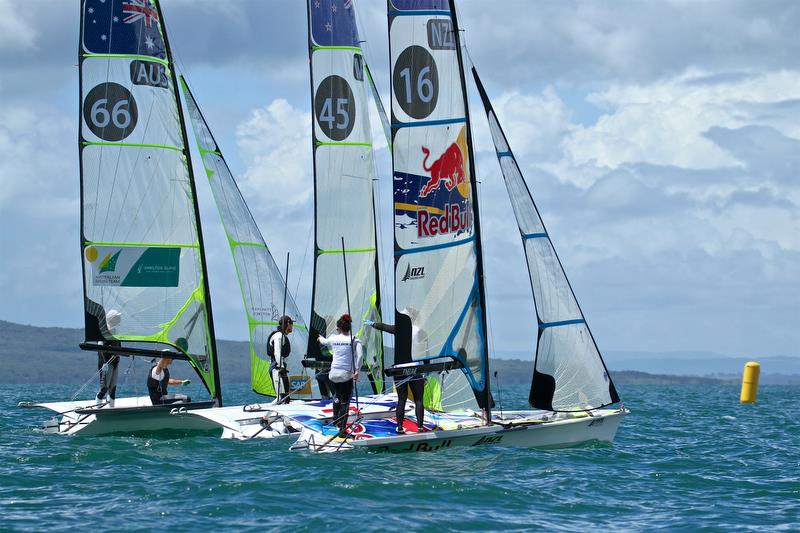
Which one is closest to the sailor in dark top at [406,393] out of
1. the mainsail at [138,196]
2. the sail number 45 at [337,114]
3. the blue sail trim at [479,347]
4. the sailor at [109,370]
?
the blue sail trim at [479,347]

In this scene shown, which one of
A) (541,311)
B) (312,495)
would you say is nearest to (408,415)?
(541,311)

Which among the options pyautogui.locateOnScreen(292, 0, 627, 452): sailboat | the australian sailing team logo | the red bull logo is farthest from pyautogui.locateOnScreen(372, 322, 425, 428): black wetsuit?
the red bull logo

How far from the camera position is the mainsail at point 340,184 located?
2967 centimetres

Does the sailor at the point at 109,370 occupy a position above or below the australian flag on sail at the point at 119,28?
below

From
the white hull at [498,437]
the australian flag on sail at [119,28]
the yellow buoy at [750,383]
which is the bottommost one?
the yellow buoy at [750,383]

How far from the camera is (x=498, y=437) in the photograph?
21.3 metres

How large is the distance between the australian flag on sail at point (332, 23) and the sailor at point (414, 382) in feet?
34.9

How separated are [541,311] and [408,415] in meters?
3.33

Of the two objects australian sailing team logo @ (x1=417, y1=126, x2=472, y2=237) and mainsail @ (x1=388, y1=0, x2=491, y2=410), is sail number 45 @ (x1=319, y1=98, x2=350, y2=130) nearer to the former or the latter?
mainsail @ (x1=388, y1=0, x2=491, y2=410)

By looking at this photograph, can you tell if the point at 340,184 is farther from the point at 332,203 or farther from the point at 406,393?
the point at 406,393

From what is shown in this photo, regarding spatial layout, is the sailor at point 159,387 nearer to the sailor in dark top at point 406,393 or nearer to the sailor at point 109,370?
the sailor at point 109,370

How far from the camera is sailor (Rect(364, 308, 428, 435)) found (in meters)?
21.2

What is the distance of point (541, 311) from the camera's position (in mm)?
23344

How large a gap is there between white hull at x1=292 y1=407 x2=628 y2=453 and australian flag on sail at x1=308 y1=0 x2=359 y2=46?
38.4ft
